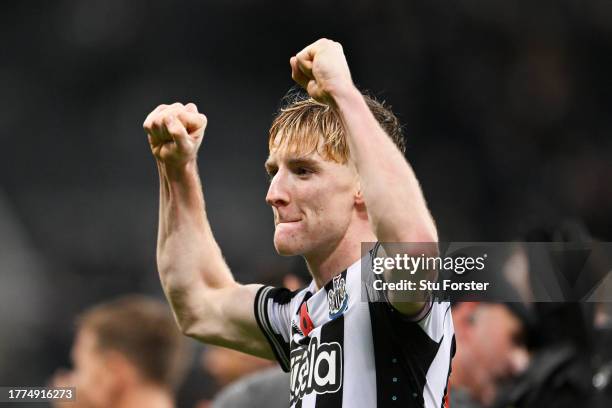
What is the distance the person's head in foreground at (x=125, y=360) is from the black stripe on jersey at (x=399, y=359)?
6.05 feet

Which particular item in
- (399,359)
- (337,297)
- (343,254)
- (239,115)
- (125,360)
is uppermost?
(239,115)

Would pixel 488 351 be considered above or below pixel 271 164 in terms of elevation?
above

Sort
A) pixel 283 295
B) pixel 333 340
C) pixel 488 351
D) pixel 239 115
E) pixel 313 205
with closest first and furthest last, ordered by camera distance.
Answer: pixel 333 340, pixel 313 205, pixel 283 295, pixel 488 351, pixel 239 115

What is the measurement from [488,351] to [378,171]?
2642mm

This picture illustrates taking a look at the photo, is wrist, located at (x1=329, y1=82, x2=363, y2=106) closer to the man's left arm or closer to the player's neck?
the man's left arm

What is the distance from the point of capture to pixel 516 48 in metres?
8.88

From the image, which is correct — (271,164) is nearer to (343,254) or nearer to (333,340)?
(343,254)

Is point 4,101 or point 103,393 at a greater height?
point 4,101

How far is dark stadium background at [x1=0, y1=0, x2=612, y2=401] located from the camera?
786cm

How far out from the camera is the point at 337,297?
102 inches

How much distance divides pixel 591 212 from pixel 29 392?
175 inches

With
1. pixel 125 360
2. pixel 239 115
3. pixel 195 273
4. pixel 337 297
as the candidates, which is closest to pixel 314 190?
pixel 337 297

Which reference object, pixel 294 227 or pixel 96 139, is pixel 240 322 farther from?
pixel 96 139

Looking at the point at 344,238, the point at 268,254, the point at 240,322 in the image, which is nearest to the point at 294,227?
the point at 344,238
